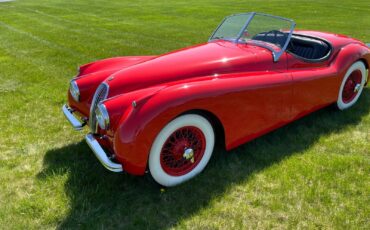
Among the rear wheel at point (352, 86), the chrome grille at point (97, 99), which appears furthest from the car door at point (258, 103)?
the rear wheel at point (352, 86)

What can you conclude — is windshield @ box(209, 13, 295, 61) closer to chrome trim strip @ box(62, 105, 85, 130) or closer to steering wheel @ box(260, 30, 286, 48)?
steering wheel @ box(260, 30, 286, 48)

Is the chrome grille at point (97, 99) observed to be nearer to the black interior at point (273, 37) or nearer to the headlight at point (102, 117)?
the headlight at point (102, 117)

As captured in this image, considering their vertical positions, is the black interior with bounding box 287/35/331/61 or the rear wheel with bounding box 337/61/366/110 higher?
the black interior with bounding box 287/35/331/61

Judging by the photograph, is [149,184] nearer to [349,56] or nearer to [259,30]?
[259,30]

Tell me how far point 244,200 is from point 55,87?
161 inches

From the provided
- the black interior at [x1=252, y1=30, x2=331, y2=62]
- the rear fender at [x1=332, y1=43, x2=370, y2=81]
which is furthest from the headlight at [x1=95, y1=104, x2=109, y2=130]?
the rear fender at [x1=332, y1=43, x2=370, y2=81]

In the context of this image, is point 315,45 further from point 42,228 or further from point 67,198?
point 42,228

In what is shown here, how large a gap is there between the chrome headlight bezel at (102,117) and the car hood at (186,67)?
1.06 ft

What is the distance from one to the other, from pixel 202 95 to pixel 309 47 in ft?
8.02

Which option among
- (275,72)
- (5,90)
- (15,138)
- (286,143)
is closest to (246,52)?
(275,72)

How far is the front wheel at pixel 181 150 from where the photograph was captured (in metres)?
2.90

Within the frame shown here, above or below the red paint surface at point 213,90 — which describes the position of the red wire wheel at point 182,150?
below

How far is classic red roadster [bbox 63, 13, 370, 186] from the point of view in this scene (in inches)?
112

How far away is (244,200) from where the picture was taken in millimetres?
3025
